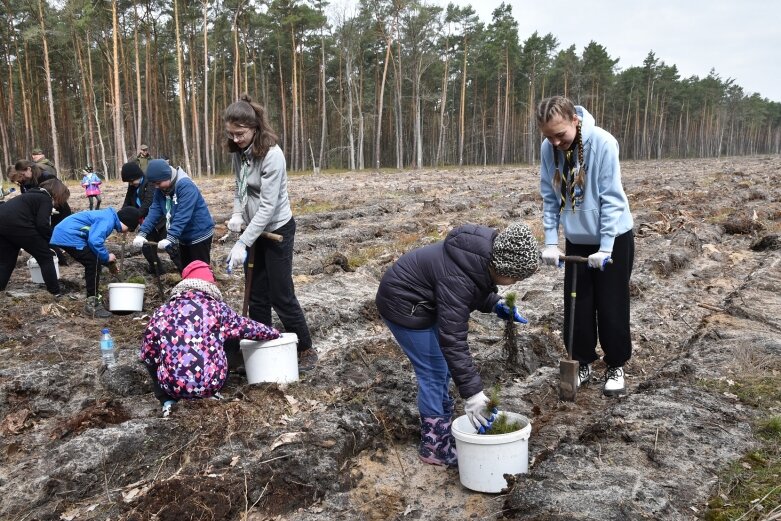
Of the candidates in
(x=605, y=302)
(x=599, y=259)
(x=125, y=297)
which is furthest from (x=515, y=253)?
(x=125, y=297)

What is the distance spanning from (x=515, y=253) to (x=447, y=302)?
410mm

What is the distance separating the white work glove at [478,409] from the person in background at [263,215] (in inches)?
74.9

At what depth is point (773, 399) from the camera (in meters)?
3.40

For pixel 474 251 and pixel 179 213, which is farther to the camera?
pixel 179 213

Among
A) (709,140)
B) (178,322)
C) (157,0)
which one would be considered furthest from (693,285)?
(709,140)

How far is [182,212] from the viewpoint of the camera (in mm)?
5137

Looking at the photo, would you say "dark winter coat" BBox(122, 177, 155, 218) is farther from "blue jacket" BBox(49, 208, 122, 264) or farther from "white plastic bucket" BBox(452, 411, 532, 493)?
"white plastic bucket" BBox(452, 411, 532, 493)

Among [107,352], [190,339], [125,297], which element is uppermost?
[190,339]

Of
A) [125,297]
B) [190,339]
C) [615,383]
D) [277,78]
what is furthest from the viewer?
[277,78]

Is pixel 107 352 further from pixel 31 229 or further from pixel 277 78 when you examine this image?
pixel 277 78

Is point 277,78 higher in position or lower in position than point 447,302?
higher

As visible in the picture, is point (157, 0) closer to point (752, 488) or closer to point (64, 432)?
point (64, 432)

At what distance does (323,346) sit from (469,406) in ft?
9.04

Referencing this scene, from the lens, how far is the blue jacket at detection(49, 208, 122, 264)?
6.05 metres
